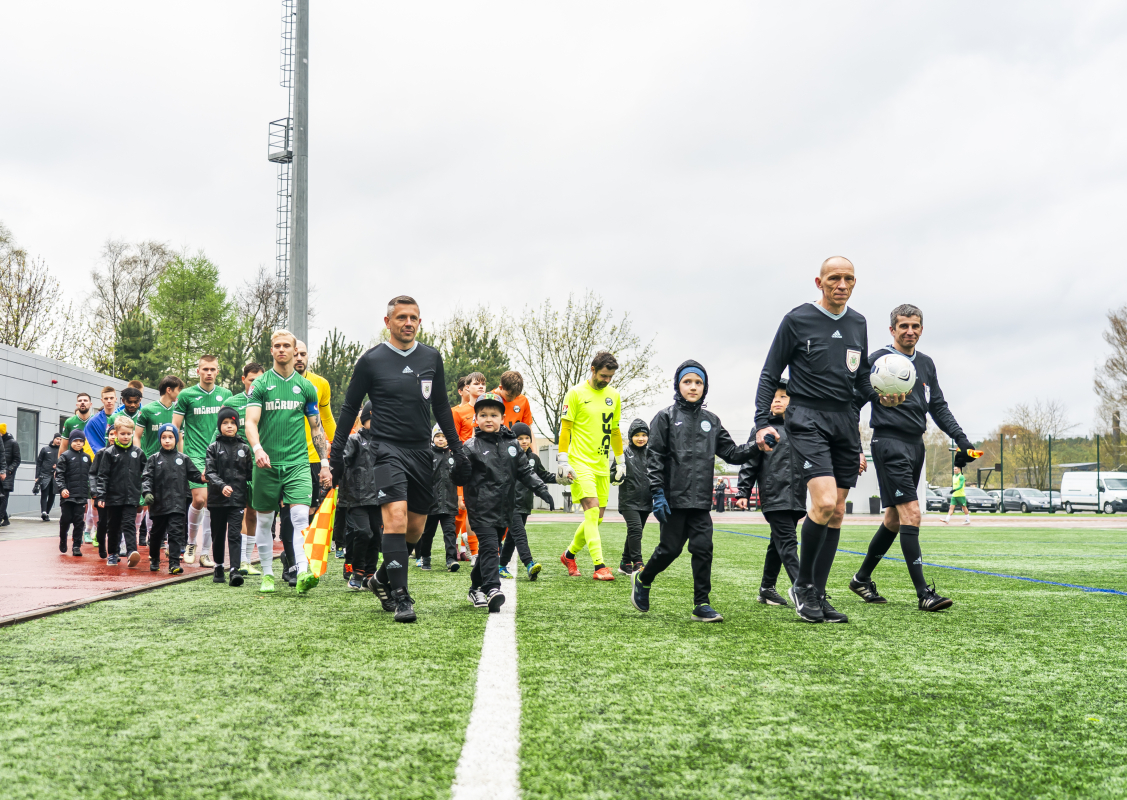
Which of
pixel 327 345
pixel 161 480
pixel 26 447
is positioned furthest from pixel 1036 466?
pixel 161 480

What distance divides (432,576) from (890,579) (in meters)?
4.23

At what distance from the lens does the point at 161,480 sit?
8.34 meters

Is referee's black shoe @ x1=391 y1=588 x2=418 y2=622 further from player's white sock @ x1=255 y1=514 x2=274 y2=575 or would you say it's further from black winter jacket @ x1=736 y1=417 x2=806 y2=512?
black winter jacket @ x1=736 y1=417 x2=806 y2=512

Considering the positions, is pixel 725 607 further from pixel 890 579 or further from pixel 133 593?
pixel 133 593

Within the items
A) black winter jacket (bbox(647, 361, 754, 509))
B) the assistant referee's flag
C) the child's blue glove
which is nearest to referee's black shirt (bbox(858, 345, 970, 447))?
black winter jacket (bbox(647, 361, 754, 509))

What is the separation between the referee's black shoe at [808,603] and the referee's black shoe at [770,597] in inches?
35.7

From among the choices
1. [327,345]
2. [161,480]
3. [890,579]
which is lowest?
[890,579]

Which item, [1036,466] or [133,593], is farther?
[1036,466]

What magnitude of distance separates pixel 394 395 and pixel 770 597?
2.98 meters

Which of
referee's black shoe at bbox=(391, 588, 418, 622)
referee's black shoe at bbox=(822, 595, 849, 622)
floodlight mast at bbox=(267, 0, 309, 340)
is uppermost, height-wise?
floodlight mast at bbox=(267, 0, 309, 340)

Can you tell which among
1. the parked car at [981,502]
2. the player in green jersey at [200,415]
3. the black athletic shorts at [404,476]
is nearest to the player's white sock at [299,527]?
the black athletic shorts at [404,476]

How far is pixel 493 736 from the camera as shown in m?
2.66

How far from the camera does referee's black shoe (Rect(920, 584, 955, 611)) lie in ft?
18.3

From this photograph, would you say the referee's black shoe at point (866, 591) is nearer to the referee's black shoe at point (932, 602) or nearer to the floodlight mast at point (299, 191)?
the referee's black shoe at point (932, 602)
